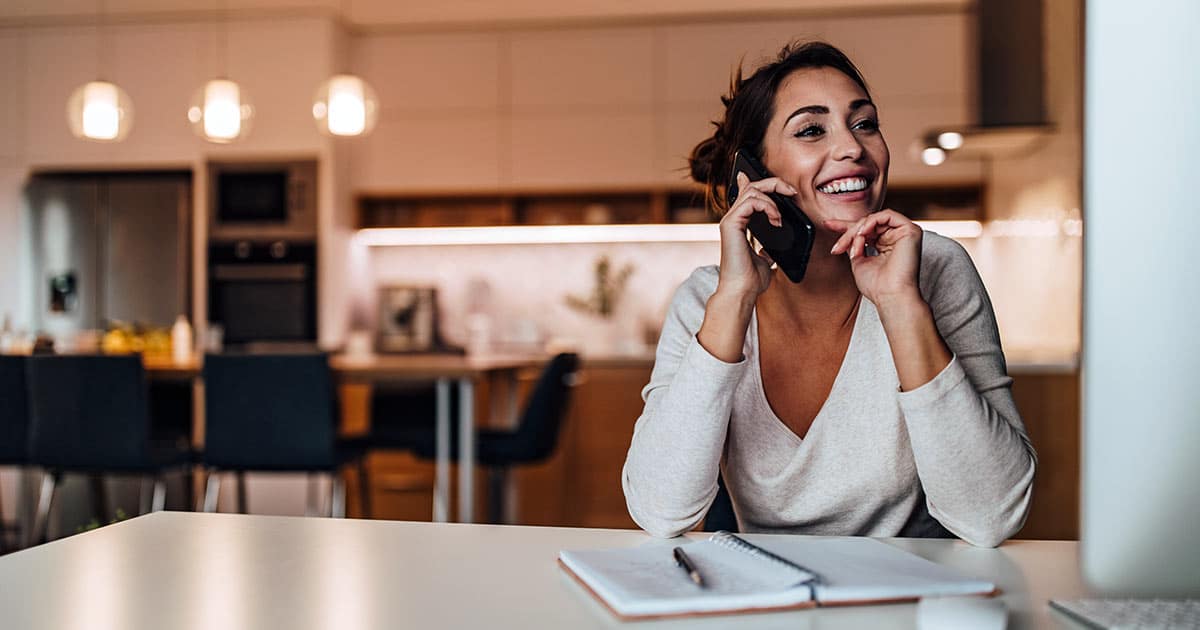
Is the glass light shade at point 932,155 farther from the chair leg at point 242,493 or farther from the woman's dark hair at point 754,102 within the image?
the chair leg at point 242,493

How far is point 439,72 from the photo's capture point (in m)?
5.56

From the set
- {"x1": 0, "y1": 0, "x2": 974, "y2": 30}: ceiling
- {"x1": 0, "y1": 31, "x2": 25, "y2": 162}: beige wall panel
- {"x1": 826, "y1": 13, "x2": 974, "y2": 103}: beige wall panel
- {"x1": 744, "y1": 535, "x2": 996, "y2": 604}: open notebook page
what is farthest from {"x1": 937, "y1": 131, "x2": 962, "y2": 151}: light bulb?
{"x1": 0, "y1": 31, "x2": 25, "y2": 162}: beige wall panel

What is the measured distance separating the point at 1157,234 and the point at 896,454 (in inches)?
26.4

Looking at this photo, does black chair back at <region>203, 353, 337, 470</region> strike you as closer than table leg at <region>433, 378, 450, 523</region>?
Yes

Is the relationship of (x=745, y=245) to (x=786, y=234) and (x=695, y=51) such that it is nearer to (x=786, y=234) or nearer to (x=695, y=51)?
(x=786, y=234)

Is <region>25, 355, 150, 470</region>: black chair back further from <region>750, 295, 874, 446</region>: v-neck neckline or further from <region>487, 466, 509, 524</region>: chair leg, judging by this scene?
<region>750, 295, 874, 446</region>: v-neck neckline

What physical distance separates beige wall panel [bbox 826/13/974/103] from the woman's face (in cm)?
408

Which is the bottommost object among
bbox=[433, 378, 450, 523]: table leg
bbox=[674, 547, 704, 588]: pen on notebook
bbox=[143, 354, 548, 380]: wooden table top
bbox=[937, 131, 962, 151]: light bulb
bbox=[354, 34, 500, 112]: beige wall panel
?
bbox=[433, 378, 450, 523]: table leg

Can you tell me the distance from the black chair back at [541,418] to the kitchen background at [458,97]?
167 centimetres

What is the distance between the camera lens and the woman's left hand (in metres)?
1.10

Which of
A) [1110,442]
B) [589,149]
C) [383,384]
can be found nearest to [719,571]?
[1110,442]

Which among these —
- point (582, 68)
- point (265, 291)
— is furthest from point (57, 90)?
point (582, 68)

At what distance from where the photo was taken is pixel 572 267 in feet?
19.1

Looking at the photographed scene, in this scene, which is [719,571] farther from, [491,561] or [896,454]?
[896,454]
